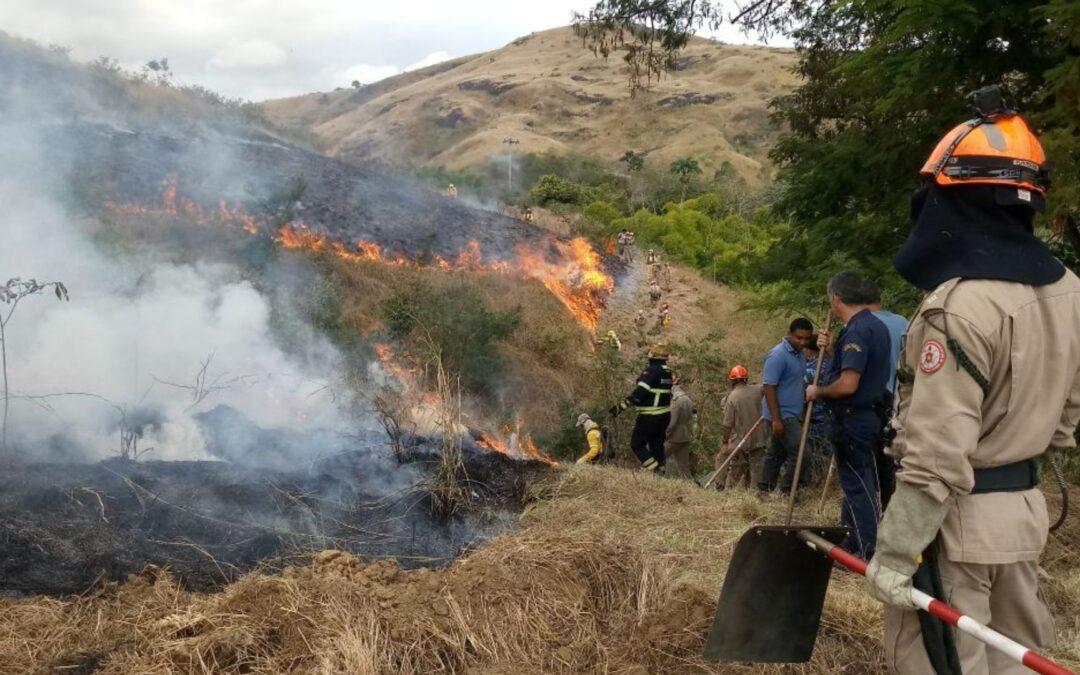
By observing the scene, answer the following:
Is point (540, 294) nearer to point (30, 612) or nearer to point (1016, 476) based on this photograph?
point (30, 612)

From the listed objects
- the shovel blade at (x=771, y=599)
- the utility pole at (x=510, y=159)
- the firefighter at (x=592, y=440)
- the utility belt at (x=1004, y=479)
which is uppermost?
the utility pole at (x=510, y=159)

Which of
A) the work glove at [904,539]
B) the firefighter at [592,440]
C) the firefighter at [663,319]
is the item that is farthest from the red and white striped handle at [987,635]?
the firefighter at [663,319]

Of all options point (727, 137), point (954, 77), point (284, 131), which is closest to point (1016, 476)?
point (954, 77)

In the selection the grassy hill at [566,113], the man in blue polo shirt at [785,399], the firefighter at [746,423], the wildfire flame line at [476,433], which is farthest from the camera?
the grassy hill at [566,113]

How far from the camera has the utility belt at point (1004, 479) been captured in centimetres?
228

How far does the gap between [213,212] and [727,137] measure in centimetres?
5413

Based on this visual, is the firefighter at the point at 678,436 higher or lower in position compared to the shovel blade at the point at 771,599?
lower

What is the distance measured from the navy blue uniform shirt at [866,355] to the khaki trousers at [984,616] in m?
2.32

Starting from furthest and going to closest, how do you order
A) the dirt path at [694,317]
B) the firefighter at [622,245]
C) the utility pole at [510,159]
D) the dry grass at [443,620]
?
1. the utility pole at [510,159]
2. the firefighter at [622,245]
3. the dirt path at [694,317]
4. the dry grass at [443,620]

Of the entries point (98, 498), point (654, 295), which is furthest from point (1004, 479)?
point (654, 295)

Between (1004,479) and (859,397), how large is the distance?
2475mm

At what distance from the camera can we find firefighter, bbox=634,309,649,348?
16406 mm

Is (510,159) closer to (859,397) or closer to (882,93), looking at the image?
(882,93)

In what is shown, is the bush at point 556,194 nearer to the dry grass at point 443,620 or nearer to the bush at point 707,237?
the bush at point 707,237
